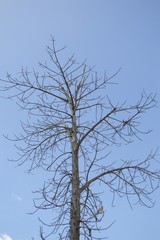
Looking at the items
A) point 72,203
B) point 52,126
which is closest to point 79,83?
point 52,126

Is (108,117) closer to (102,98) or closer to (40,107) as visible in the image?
(102,98)

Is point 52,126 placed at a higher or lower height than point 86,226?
higher

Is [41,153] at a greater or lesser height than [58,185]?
greater

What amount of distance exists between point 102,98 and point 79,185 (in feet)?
5.22

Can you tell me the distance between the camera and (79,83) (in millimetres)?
5301

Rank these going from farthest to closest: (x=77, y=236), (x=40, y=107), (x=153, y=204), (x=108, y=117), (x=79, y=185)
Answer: (x=40, y=107) < (x=108, y=117) < (x=153, y=204) < (x=79, y=185) < (x=77, y=236)

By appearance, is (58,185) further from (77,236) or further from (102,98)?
(102,98)

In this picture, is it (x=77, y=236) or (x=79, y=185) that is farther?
(x=79, y=185)

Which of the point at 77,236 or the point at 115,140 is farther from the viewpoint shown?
the point at 115,140

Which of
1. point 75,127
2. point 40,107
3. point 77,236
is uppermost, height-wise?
point 40,107

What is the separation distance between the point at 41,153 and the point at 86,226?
155 cm

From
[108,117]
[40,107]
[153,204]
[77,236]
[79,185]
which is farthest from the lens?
[40,107]

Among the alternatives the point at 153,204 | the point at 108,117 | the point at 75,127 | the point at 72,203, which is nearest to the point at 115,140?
the point at 108,117

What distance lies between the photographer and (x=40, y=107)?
541 cm
